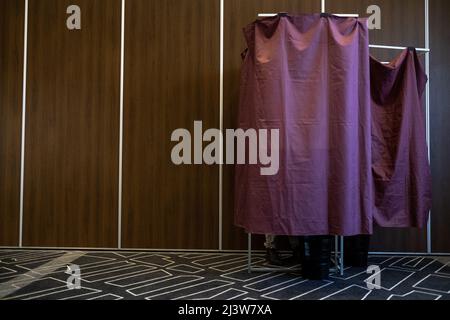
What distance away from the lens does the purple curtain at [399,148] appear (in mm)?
2607

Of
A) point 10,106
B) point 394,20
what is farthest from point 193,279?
point 394,20

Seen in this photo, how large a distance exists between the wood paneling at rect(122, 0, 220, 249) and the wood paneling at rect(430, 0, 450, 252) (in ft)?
6.68

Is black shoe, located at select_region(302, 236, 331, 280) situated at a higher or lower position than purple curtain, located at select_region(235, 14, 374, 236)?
→ lower

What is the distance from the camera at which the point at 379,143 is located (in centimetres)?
267

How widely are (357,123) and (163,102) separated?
5.99ft

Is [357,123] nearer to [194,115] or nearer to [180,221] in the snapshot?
[194,115]

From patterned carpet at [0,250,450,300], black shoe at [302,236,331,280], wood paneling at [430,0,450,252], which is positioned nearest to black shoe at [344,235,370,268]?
patterned carpet at [0,250,450,300]

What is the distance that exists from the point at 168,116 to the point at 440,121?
2.56 meters

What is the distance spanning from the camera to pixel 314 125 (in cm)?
227

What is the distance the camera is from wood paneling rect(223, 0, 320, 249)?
3.36 meters

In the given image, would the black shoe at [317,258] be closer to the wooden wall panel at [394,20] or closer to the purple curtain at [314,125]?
the purple curtain at [314,125]

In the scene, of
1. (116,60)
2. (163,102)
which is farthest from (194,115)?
(116,60)

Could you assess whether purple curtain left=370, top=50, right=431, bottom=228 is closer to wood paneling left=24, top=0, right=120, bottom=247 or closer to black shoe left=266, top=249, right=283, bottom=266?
black shoe left=266, top=249, right=283, bottom=266

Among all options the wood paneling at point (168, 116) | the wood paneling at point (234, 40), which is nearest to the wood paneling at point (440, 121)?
the wood paneling at point (234, 40)
